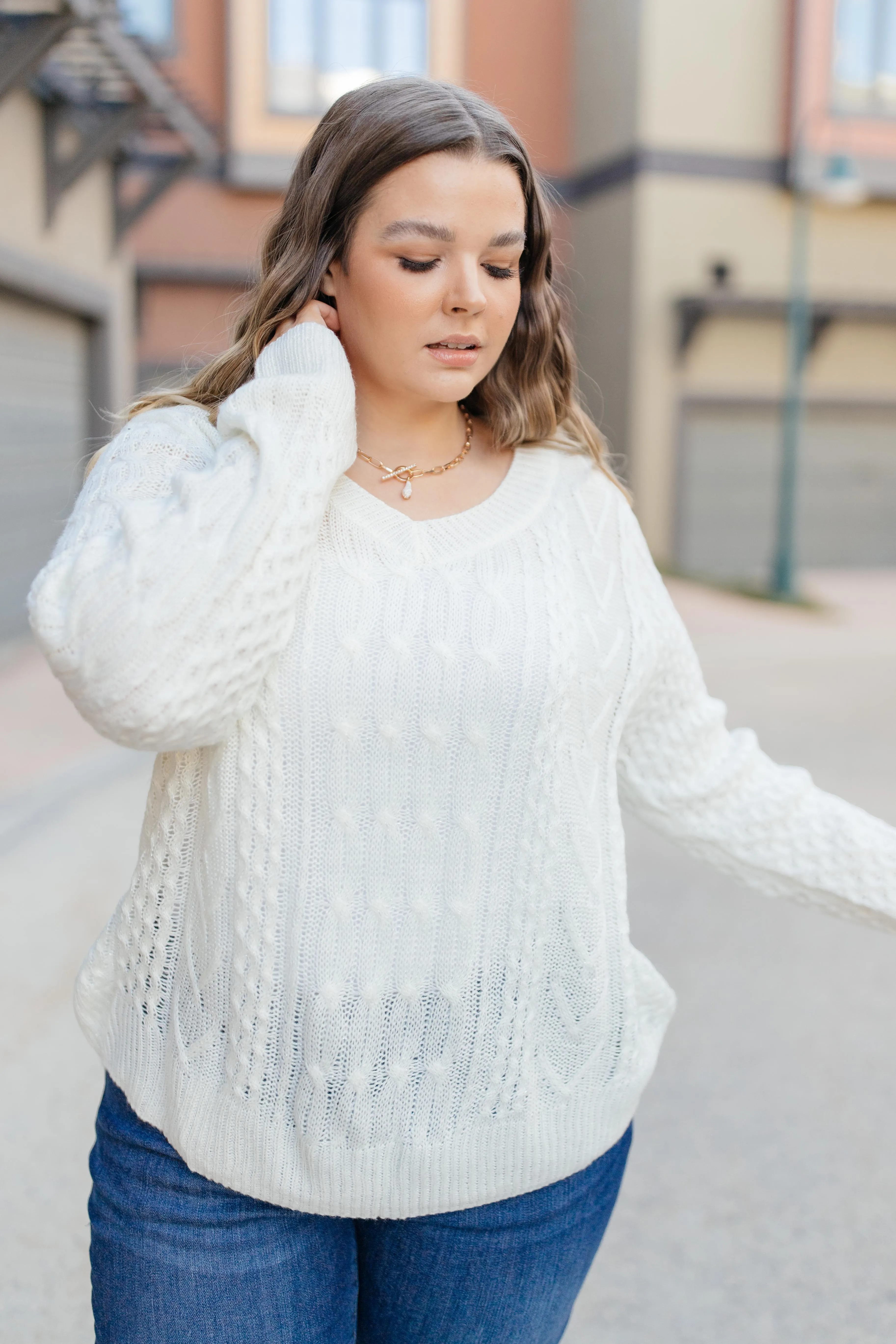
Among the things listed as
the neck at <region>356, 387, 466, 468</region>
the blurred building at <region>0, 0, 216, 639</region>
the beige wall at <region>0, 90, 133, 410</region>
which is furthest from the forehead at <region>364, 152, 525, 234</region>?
the beige wall at <region>0, 90, 133, 410</region>

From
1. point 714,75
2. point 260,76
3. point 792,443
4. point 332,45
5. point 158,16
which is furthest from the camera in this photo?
point 332,45

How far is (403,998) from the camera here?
4.54 feet

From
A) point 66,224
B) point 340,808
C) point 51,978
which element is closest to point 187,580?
point 340,808

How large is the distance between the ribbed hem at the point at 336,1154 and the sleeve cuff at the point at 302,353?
2.41 feet

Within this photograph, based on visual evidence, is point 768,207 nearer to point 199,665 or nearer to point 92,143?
point 92,143

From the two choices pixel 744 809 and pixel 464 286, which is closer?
pixel 464 286

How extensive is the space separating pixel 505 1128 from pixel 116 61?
889 cm

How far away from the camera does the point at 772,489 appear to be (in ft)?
53.4

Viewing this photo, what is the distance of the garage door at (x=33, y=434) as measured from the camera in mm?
9227

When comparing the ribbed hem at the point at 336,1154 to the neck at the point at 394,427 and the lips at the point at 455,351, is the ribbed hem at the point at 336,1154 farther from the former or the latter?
the lips at the point at 455,351

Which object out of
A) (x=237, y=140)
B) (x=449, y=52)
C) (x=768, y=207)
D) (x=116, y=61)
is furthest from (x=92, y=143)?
(x=768, y=207)

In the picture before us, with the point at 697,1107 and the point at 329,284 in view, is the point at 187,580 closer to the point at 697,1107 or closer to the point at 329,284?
the point at 329,284

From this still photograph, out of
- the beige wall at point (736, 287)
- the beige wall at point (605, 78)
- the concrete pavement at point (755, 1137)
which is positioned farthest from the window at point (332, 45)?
the concrete pavement at point (755, 1137)

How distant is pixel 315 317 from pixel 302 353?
0.09 meters
